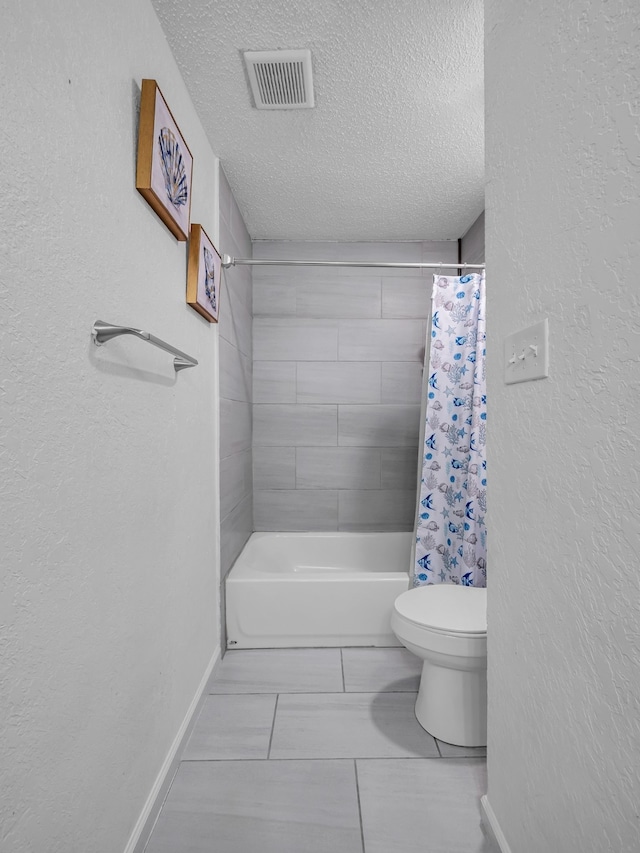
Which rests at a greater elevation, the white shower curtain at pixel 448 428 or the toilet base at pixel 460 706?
the white shower curtain at pixel 448 428

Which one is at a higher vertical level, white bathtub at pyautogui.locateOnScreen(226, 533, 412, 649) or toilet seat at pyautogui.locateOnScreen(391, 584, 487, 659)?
toilet seat at pyautogui.locateOnScreen(391, 584, 487, 659)

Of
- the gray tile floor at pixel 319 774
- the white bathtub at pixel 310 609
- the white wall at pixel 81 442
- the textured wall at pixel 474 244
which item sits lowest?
the gray tile floor at pixel 319 774

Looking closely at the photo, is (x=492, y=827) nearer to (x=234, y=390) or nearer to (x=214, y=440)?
(x=214, y=440)

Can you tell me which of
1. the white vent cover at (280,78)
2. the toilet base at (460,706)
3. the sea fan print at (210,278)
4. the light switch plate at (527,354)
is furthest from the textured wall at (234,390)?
the light switch plate at (527,354)

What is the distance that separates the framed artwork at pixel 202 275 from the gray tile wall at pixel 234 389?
272mm

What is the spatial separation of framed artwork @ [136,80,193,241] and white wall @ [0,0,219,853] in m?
0.03

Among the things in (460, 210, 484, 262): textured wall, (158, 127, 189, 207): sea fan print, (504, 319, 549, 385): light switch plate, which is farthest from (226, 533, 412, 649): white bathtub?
(460, 210, 484, 262): textured wall

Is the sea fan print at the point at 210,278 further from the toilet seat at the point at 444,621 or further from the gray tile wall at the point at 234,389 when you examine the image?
the toilet seat at the point at 444,621

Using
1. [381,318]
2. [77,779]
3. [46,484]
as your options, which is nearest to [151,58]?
[46,484]

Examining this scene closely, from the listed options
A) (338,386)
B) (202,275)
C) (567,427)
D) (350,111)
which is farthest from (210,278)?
(567,427)

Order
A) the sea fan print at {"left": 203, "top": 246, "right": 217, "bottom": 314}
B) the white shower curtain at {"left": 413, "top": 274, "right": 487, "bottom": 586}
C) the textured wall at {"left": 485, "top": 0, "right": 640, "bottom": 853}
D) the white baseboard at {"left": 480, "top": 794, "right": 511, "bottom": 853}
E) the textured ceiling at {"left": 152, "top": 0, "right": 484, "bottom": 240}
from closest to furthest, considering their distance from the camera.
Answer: the textured wall at {"left": 485, "top": 0, "right": 640, "bottom": 853} < the white baseboard at {"left": 480, "top": 794, "right": 511, "bottom": 853} < the textured ceiling at {"left": 152, "top": 0, "right": 484, "bottom": 240} < the sea fan print at {"left": 203, "top": 246, "right": 217, "bottom": 314} < the white shower curtain at {"left": 413, "top": 274, "right": 487, "bottom": 586}

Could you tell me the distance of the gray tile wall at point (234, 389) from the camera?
7.24 feet

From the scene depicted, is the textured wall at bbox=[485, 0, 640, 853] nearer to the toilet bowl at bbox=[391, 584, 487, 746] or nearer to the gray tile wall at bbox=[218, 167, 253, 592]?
the toilet bowl at bbox=[391, 584, 487, 746]

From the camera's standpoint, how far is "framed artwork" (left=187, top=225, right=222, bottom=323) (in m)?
1.65
